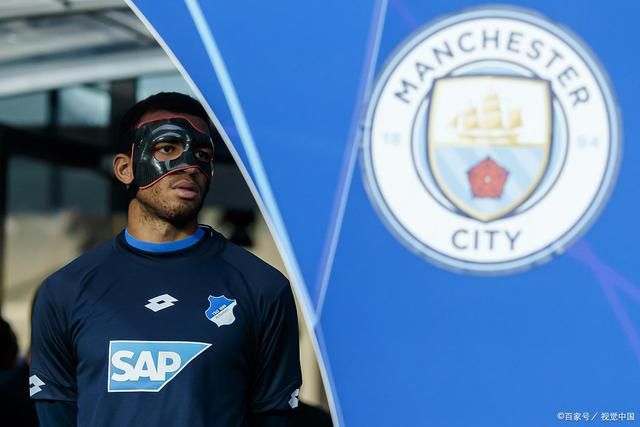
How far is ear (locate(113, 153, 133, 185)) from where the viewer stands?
1823 mm

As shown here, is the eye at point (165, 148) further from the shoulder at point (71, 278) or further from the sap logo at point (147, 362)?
the sap logo at point (147, 362)

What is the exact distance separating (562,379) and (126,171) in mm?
990

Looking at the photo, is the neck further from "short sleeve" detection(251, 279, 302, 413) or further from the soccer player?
"short sleeve" detection(251, 279, 302, 413)

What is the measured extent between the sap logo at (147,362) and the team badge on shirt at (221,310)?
0.05 metres

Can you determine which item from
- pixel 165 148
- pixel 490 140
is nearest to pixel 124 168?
pixel 165 148

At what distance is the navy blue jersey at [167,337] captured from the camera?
1646mm

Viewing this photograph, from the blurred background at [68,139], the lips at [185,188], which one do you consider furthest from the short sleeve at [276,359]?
the blurred background at [68,139]

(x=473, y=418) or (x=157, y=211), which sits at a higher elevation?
(x=157, y=211)

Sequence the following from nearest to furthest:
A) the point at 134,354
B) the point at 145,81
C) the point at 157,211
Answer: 1. the point at 134,354
2. the point at 157,211
3. the point at 145,81

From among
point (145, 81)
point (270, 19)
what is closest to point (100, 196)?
point (145, 81)

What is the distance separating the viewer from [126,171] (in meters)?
1.83

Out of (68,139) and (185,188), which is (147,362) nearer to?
(185,188)

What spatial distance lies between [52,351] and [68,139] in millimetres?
5908

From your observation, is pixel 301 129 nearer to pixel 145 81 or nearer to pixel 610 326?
pixel 610 326
